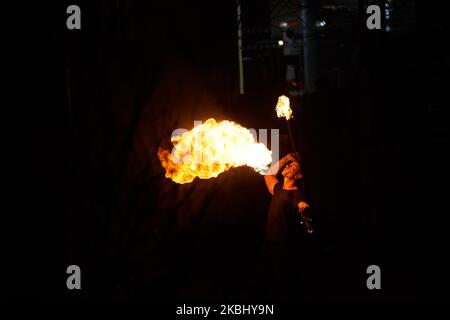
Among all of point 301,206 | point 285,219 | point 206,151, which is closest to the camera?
point 206,151

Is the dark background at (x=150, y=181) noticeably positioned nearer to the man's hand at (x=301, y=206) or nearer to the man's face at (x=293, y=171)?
the man's face at (x=293, y=171)

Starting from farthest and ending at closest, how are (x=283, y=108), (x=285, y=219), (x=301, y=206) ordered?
1. (x=283, y=108)
2. (x=301, y=206)
3. (x=285, y=219)

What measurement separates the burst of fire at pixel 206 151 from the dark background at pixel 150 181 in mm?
740

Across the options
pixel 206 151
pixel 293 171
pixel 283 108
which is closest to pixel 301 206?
pixel 293 171

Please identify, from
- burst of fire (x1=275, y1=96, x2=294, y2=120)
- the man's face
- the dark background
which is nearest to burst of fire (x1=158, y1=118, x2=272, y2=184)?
the dark background

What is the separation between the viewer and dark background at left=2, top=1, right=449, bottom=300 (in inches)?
215

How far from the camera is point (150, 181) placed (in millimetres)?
6906

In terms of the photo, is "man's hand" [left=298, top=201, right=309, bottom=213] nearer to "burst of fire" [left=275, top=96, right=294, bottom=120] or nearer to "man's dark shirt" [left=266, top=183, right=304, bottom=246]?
"man's dark shirt" [left=266, top=183, right=304, bottom=246]

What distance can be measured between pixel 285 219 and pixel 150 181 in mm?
1806

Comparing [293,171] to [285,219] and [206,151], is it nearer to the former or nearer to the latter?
[285,219]

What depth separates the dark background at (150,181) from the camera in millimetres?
5457

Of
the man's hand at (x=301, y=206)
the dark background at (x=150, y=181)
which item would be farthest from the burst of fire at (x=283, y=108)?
the man's hand at (x=301, y=206)
